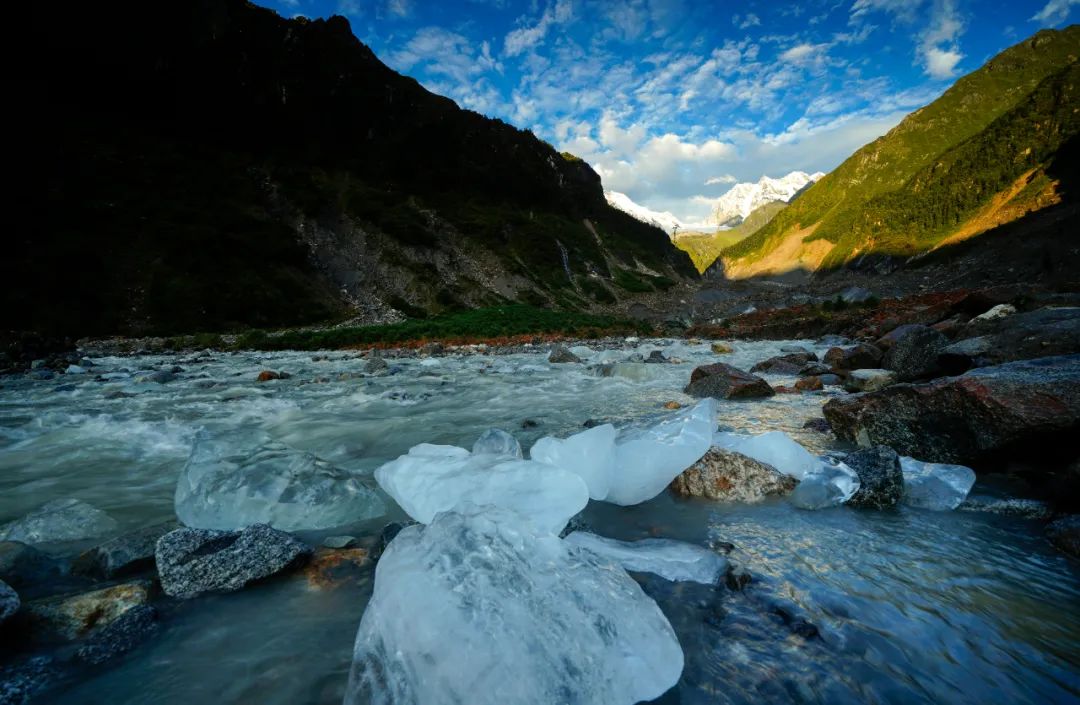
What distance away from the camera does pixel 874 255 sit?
67.1 metres

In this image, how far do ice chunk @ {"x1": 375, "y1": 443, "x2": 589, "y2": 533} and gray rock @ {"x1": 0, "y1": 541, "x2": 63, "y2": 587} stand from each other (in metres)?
1.34

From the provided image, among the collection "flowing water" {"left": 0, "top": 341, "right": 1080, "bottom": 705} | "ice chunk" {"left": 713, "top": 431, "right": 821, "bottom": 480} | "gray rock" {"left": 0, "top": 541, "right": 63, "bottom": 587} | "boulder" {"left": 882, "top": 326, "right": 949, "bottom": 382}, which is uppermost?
"boulder" {"left": 882, "top": 326, "right": 949, "bottom": 382}

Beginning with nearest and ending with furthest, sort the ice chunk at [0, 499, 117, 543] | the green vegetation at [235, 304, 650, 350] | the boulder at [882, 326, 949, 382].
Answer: the ice chunk at [0, 499, 117, 543]
the boulder at [882, 326, 949, 382]
the green vegetation at [235, 304, 650, 350]

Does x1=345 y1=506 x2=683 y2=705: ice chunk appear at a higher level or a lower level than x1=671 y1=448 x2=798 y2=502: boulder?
higher

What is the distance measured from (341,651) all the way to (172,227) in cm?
3958

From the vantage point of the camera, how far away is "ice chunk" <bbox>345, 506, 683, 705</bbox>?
3.46 ft

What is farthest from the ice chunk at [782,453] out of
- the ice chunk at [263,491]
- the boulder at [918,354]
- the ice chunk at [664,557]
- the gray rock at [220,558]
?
the boulder at [918,354]

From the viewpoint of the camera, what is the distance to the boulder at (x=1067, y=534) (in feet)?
5.86

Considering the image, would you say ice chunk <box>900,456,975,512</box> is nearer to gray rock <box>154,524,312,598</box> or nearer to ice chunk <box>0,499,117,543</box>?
gray rock <box>154,524,312,598</box>

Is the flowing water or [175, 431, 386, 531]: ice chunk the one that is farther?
[175, 431, 386, 531]: ice chunk

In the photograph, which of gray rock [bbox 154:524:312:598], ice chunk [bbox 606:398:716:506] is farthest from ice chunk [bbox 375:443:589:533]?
ice chunk [bbox 606:398:716:506]

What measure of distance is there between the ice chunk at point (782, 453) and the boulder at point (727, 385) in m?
2.79

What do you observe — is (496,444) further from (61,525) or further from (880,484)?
(61,525)

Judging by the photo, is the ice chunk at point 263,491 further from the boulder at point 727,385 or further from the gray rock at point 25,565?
the boulder at point 727,385
